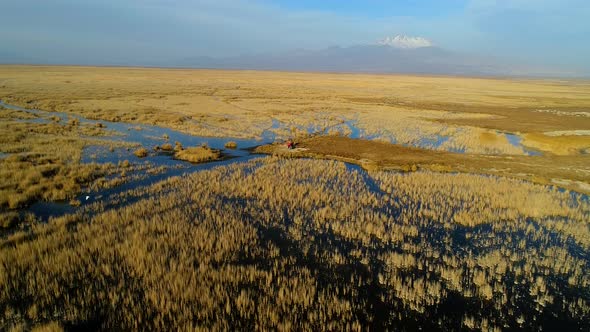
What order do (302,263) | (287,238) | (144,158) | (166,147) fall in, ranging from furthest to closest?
1. (166,147)
2. (144,158)
3. (287,238)
4. (302,263)

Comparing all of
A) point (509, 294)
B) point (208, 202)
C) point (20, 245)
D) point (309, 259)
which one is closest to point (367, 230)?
point (309, 259)

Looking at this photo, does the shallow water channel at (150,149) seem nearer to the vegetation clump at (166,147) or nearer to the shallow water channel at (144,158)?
the shallow water channel at (144,158)

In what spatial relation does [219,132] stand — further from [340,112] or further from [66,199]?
[340,112]

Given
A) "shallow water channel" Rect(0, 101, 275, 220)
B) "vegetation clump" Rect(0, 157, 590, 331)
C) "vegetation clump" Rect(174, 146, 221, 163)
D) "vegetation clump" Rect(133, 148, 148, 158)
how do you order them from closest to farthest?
"vegetation clump" Rect(0, 157, 590, 331) → "shallow water channel" Rect(0, 101, 275, 220) → "vegetation clump" Rect(174, 146, 221, 163) → "vegetation clump" Rect(133, 148, 148, 158)

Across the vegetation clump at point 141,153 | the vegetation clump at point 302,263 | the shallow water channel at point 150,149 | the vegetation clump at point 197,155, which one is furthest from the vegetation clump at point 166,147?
the vegetation clump at point 302,263

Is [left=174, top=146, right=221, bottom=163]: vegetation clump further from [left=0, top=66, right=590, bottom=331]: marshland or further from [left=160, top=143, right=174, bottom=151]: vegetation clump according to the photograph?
[left=160, top=143, right=174, bottom=151]: vegetation clump

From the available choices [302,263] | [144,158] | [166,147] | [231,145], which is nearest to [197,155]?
[144,158]

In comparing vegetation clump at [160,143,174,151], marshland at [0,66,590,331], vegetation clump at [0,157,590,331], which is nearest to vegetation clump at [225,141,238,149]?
marshland at [0,66,590,331]

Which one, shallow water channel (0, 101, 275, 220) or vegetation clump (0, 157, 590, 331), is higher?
shallow water channel (0, 101, 275, 220)

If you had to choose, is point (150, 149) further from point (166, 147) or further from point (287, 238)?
point (287, 238)

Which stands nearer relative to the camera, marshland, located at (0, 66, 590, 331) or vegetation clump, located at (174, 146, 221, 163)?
marshland, located at (0, 66, 590, 331)
